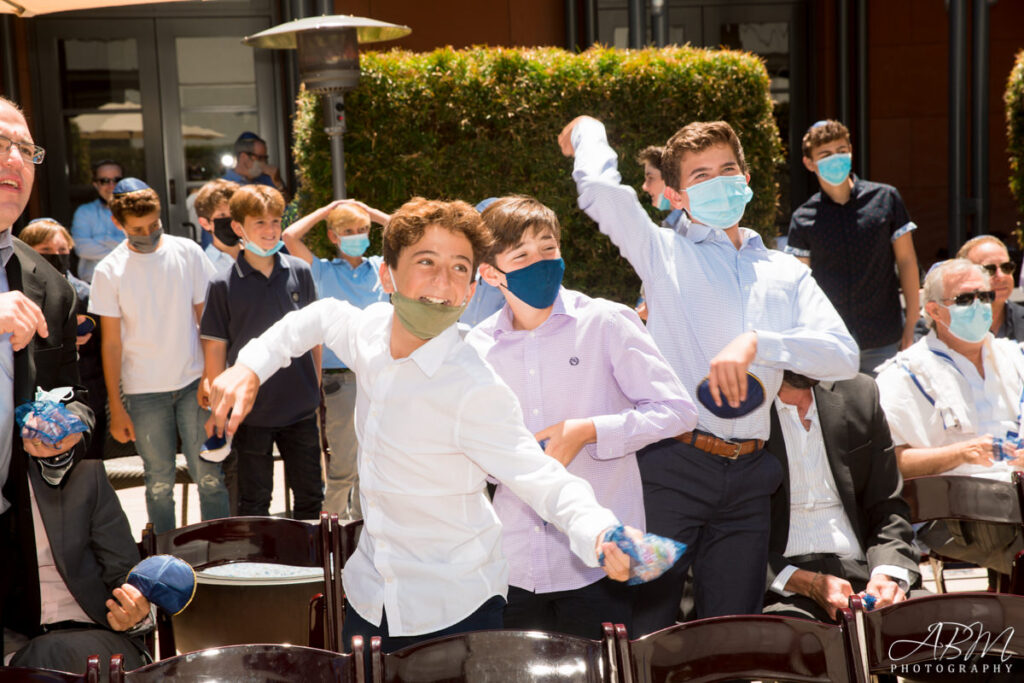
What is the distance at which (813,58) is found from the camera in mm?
12125

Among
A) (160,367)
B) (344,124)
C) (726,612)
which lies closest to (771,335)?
(726,612)

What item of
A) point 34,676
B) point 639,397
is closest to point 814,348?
point 639,397

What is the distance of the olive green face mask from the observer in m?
2.44

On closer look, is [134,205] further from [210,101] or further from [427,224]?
[210,101]

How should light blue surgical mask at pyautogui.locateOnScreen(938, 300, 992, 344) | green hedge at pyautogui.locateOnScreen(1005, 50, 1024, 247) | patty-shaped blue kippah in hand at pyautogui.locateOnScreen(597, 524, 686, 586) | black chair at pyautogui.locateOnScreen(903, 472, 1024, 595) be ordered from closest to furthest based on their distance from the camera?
1. patty-shaped blue kippah in hand at pyautogui.locateOnScreen(597, 524, 686, 586)
2. black chair at pyautogui.locateOnScreen(903, 472, 1024, 595)
3. light blue surgical mask at pyautogui.locateOnScreen(938, 300, 992, 344)
4. green hedge at pyautogui.locateOnScreen(1005, 50, 1024, 247)

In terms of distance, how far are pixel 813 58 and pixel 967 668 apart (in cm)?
1075

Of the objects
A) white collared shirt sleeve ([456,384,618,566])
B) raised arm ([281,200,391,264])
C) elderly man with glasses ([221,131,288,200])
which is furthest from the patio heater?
white collared shirt sleeve ([456,384,618,566])

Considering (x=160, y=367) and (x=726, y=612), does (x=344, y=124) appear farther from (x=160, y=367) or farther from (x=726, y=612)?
(x=726, y=612)

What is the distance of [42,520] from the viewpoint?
9.18 feet

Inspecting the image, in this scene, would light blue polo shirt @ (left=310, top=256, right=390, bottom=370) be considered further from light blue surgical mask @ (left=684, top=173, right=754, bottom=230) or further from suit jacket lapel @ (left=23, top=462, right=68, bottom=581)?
suit jacket lapel @ (left=23, top=462, right=68, bottom=581)

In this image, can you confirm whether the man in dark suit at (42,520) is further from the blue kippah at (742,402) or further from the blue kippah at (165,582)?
the blue kippah at (742,402)

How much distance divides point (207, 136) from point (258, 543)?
8460 mm

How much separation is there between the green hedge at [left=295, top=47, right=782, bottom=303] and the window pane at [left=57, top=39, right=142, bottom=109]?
4.86 metres

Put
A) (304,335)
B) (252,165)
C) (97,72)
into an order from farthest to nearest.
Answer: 1. (97,72)
2. (252,165)
3. (304,335)
